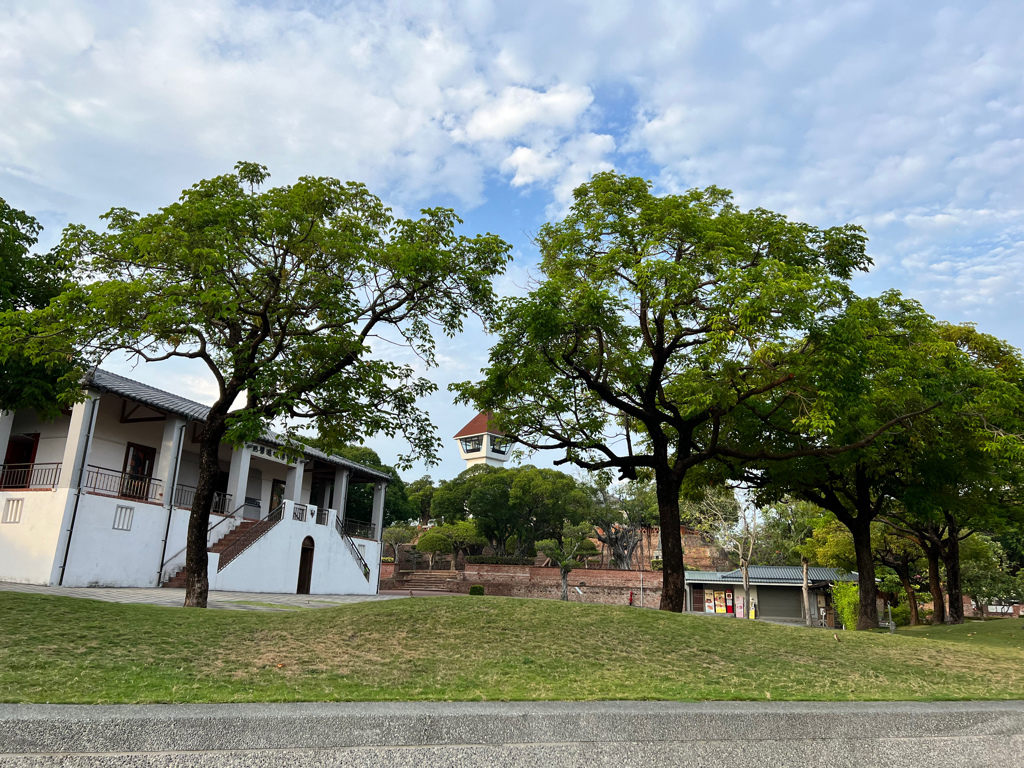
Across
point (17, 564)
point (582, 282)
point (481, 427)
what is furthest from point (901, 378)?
point (481, 427)

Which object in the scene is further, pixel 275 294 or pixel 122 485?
pixel 122 485

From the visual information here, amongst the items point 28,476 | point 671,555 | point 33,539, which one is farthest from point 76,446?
point 671,555

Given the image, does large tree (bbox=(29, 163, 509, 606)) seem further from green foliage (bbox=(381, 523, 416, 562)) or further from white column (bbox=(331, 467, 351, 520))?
green foliage (bbox=(381, 523, 416, 562))

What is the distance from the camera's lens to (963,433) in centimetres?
1467

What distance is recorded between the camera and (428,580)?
39938 mm

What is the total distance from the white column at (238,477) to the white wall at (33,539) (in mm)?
6456

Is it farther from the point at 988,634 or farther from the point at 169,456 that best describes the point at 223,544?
the point at 988,634

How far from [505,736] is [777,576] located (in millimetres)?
37244

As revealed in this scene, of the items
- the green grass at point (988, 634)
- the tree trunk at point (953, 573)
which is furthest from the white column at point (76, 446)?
the tree trunk at point (953, 573)

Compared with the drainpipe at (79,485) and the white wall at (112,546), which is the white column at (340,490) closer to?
the white wall at (112,546)

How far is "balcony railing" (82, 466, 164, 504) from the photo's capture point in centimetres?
1853

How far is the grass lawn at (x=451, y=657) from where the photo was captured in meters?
5.45

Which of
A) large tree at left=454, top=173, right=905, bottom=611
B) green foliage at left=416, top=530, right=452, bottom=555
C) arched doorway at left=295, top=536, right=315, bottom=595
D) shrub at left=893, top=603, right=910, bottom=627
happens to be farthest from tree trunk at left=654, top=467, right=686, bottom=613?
green foliage at left=416, top=530, right=452, bottom=555

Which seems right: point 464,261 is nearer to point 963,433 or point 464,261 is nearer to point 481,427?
point 963,433
